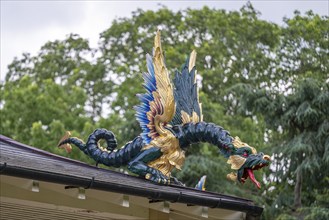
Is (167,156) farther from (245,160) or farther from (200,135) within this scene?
(245,160)

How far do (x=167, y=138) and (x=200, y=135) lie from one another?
362 mm

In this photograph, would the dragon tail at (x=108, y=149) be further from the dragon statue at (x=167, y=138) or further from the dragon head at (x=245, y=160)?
the dragon head at (x=245, y=160)

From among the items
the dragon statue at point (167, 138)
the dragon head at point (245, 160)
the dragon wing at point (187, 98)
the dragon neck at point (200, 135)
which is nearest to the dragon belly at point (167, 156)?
the dragon statue at point (167, 138)

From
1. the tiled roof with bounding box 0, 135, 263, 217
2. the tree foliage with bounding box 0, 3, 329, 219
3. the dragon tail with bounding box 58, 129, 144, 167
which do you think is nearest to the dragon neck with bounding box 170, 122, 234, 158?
the dragon tail with bounding box 58, 129, 144, 167

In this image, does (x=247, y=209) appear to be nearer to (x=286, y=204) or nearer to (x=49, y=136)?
(x=286, y=204)

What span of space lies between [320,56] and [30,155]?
1475cm

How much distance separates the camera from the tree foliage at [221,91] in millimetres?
16281

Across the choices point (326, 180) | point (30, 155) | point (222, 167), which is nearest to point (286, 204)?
point (326, 180)

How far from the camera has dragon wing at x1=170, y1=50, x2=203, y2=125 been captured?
28.2 feet

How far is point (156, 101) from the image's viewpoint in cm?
843

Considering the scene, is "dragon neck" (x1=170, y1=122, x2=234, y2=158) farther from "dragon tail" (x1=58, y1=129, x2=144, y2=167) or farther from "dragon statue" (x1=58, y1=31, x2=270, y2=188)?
"dragon tail" (x1=58, y1=129, x2=144, y2=167)

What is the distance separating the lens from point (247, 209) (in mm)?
8039

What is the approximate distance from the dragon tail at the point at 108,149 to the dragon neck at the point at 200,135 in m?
0.41

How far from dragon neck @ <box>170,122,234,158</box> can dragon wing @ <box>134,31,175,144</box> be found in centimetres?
16
